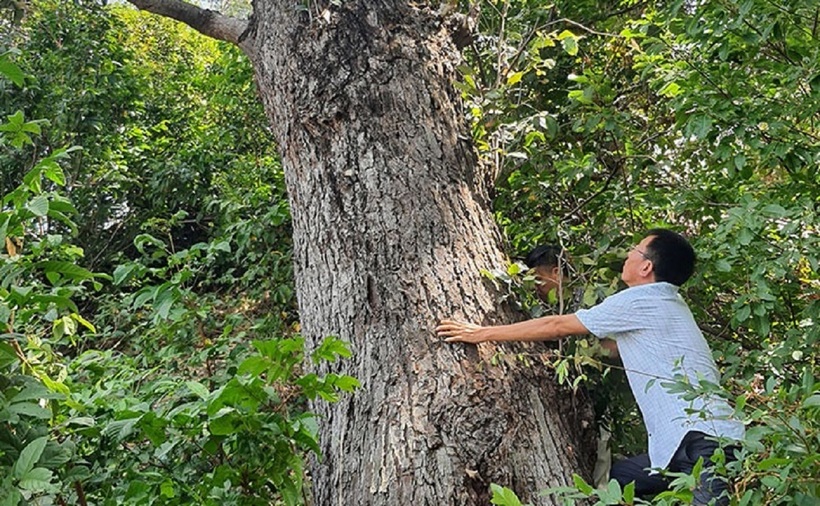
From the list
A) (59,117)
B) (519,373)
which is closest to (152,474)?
(519,373)

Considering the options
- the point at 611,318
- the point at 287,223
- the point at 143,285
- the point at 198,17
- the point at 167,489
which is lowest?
the point at 143,285

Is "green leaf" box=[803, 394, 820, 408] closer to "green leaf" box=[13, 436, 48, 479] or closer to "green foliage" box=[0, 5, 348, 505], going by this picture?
"green foliage" box=[0, 5, 348, 505]

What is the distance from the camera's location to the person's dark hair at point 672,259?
9.02 feet

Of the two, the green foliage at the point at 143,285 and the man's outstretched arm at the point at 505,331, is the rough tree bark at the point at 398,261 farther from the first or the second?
the green foliage at the point at 143,285

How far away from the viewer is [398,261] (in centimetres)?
267

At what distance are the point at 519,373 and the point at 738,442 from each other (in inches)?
40.4

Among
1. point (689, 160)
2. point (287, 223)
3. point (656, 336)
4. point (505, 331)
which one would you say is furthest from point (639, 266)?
point (287, 223)

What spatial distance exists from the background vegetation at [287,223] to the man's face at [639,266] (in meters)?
0.16

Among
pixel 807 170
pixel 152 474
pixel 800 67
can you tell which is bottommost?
pixel 152 474

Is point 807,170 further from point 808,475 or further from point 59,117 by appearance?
point 59,117

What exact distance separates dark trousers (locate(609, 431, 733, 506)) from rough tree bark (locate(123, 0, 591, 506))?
11.9 inches

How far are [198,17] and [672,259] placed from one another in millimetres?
3343

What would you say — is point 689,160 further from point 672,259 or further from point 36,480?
point 36,480

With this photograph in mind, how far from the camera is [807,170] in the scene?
113 inches
